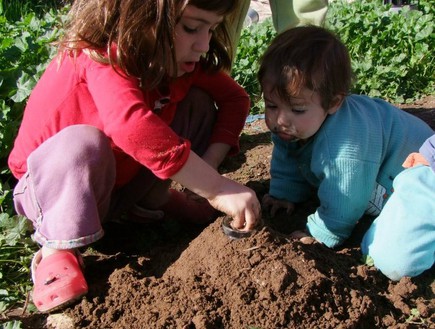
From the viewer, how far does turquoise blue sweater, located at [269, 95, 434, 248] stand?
9.27 feet

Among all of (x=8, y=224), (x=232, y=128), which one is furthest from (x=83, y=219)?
(x=232, y=128)

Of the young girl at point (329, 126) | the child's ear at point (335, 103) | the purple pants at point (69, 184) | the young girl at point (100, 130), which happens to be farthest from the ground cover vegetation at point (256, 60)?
the child's ear at point (335, 103)

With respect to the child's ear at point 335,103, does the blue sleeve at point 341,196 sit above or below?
below

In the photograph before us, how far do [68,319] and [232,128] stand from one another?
132cm

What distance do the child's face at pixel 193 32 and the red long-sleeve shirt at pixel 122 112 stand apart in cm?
24

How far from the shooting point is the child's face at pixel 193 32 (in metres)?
2.40

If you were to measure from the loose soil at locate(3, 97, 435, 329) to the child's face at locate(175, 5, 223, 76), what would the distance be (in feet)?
2.39

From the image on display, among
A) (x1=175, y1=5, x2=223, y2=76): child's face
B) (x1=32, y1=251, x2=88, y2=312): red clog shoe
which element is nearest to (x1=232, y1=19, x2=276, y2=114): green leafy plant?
(x1=175, y1=5, x2=223, y2=76): child's face

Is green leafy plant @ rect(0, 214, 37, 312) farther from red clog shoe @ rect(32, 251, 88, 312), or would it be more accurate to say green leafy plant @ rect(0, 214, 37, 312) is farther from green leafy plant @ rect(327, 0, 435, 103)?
green leafy plant @ rect(327, 0, 435, 103)

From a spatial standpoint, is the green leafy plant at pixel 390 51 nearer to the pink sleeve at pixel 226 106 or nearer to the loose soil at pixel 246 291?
the pink sleeve at pixel 226 106

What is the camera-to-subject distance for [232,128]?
10.2ft

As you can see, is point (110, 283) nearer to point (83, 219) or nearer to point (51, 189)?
point (83, 219)

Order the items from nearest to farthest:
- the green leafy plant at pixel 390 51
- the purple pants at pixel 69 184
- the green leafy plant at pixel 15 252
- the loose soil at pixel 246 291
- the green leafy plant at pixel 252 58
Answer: the loose soil at pixel 246 291, the purple pants at pixel 69 184, the green leafy plant at pixel 15 252, the green leafy plant at pixel 390 51, the green leafy plant at pixel 252 58

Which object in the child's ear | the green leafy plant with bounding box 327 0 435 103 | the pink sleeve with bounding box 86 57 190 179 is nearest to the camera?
the pink sleeve with bounding box 86 57 190 179
